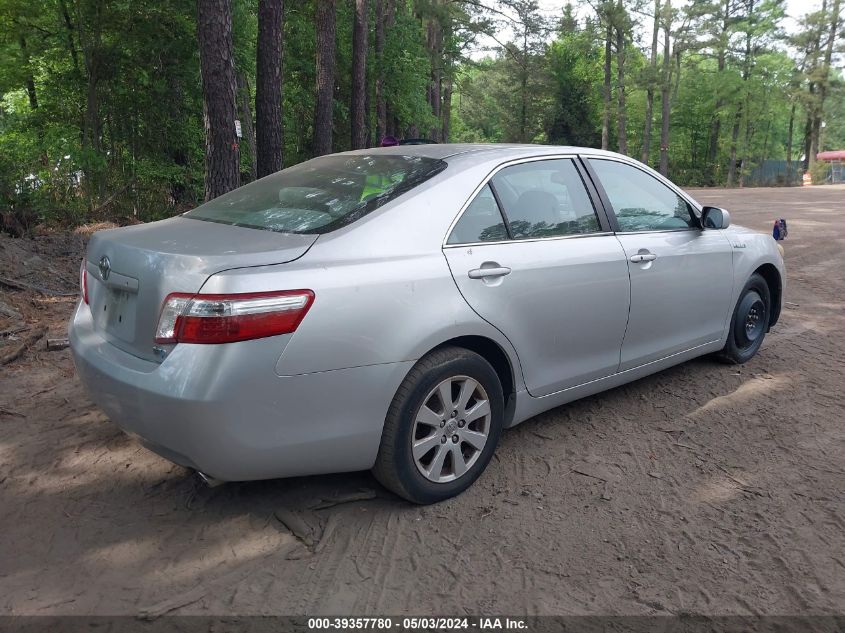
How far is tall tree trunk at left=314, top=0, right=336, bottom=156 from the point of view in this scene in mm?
15568

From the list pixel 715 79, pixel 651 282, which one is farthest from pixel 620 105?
pixel 651 282

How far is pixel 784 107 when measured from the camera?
52406 mm

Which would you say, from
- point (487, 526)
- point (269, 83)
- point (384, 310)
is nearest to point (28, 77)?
point (269, 83)

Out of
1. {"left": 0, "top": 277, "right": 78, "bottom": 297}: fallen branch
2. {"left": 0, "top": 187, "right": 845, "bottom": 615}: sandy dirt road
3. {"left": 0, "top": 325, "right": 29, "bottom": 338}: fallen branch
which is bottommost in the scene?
{"left": 0, "top": 187, "right": 845, "bottom": 615}: sandy dirt road

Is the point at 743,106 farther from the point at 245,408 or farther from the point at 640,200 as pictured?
the point at 245,408

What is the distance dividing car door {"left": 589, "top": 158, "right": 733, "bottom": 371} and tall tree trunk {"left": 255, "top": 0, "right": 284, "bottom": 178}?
789 centimetres

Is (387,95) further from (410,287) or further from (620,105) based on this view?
(620,105)

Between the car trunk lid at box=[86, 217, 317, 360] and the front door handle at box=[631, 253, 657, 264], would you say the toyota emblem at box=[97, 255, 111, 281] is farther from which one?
the front door handle at box=[631, 253, 657, 264]

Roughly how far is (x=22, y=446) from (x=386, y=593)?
249 centimetres

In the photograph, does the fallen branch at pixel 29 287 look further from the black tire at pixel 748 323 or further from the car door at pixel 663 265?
the black tire at pixel 748 323

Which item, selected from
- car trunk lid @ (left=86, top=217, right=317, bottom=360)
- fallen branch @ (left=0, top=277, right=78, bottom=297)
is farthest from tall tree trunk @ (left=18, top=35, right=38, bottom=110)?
car trunk lid @ (left=86, top=217, right=317, bottom=360)

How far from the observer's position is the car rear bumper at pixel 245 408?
8.66ft

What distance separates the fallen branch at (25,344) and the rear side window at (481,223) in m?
3.91

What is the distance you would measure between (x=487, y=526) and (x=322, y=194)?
1820 mm
